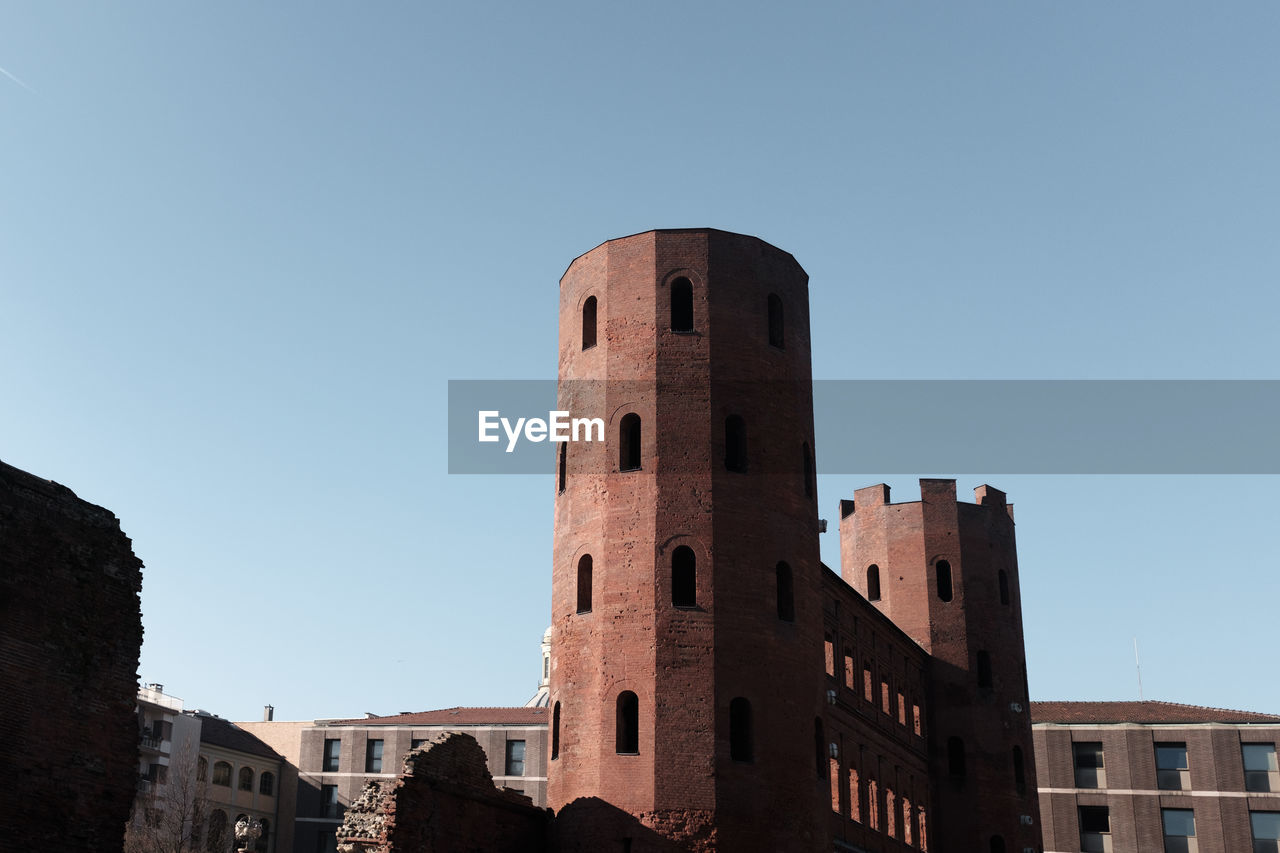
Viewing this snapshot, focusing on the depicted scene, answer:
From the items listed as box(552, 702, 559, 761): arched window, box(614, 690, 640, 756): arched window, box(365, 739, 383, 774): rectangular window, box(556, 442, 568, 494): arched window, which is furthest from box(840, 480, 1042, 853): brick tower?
box(365, 739, 383, 774): rectangular window

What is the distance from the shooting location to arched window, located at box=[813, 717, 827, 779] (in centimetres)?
3017

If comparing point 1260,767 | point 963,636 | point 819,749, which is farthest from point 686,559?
point 1260,767

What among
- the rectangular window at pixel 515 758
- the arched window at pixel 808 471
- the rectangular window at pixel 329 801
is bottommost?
the rectangular window at pixel 329 801

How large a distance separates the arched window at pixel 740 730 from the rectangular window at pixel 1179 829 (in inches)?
1364

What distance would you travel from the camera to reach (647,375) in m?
30.7

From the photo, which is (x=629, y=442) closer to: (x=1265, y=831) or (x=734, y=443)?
(x=734, y=443)

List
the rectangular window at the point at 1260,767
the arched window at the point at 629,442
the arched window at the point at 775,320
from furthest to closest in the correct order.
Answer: the rectangular window at the point at 1260,767
the arched window at the point at 775,320
the arched window at the point at 629,442

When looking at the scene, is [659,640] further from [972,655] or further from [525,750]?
[525,750]

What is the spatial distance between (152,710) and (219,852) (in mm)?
9140

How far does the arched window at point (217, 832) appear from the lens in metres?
58.4

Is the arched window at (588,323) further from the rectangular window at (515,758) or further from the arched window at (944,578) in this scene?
the rectangular window at (515,758)

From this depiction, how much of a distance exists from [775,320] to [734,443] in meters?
3.66

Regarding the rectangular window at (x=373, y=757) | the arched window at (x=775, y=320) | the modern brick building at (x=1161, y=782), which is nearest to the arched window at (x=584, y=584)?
the arched window at (x=775, y=320)

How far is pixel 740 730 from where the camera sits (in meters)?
28.5
